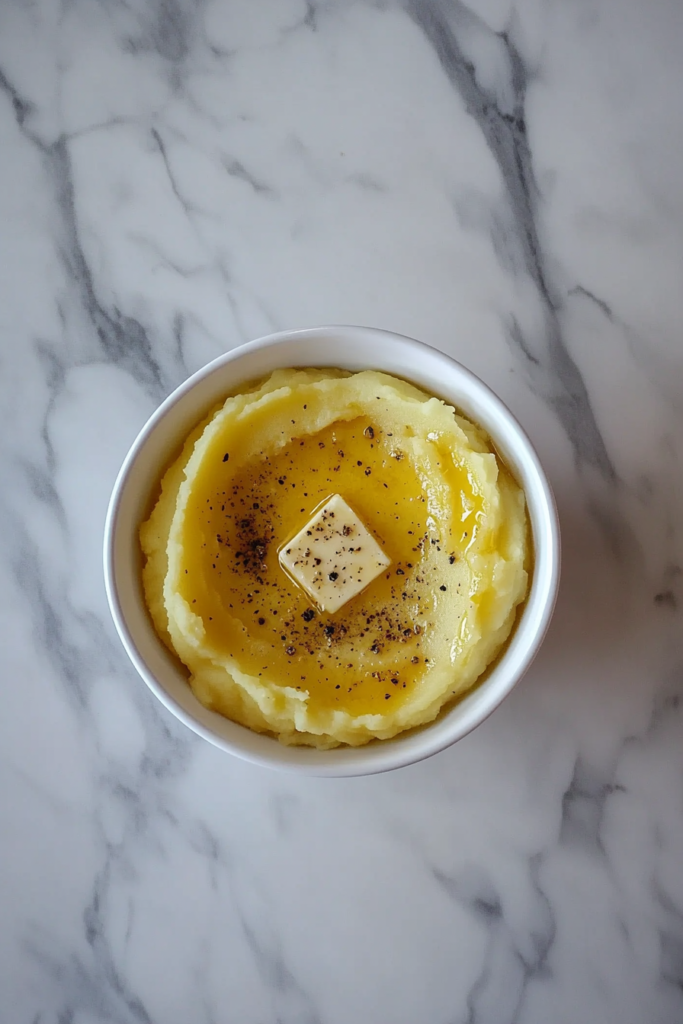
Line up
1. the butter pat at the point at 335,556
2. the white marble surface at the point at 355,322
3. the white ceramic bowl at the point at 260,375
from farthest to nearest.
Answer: the white marble surface at the point at 355,322 → the butter pat at the point at 335,556 → the white ceramic bowl at the point at 260,375

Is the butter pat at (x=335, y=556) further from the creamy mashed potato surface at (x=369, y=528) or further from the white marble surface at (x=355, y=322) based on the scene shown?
the white marble surface at (x=355, y=322)

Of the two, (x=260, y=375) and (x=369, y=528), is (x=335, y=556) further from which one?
(x=260, y=375)

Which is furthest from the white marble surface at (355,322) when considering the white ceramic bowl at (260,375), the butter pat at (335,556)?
the butter pat at (335,556)

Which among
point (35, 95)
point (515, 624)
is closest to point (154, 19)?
point (35, 95)

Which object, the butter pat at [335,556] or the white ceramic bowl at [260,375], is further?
the butter pat at [335,556]

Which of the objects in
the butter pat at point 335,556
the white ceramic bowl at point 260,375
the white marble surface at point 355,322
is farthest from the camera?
the white marble surface at point 355,322

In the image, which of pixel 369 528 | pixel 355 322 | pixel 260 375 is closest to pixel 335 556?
pixel 369 528
